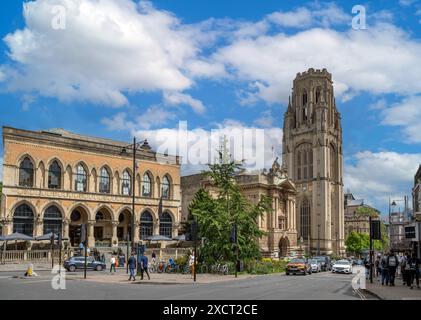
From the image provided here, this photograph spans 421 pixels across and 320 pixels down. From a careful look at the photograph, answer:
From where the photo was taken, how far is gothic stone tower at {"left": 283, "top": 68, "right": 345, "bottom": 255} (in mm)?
110562

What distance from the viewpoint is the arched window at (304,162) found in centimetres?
11488

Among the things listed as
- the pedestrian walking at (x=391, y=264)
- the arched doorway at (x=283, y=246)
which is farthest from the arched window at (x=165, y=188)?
the pedestrian walking at (x=391, y=264)

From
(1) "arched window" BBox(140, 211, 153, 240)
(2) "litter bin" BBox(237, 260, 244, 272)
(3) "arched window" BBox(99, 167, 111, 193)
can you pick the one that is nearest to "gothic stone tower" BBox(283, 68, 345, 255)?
(1) "arched window" BBox(140, 211, 153, 240)

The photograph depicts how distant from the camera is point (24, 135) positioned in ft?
181

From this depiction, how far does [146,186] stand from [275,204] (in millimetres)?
24078

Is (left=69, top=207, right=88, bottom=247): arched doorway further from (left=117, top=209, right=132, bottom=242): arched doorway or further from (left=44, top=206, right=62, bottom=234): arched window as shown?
(left=117, top=209, right=132, bottom=242): arched doorway

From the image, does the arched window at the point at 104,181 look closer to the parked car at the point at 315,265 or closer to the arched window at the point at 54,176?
the arched window at the point at 54,176

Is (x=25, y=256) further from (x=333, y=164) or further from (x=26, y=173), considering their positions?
(x=333, y=164)

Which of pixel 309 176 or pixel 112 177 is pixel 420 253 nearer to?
pixel 112 177

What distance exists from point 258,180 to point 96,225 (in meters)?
28.4

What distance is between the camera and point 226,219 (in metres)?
40.1

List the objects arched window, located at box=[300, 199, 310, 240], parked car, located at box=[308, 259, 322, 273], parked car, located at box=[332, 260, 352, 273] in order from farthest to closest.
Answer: arched window, located at box=[300, 199, 310, 240]
parked car, located at box=[308, 259, 322, 273]
parked car, located at box=[332, 260, 352, 273]

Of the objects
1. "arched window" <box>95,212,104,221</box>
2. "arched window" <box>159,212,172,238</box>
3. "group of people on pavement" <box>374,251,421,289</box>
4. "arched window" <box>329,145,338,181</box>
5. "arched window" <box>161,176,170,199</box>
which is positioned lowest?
"group of people on pavement" <box>374,251,421,289</box>

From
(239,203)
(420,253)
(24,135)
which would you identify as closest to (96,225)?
(24,135)
